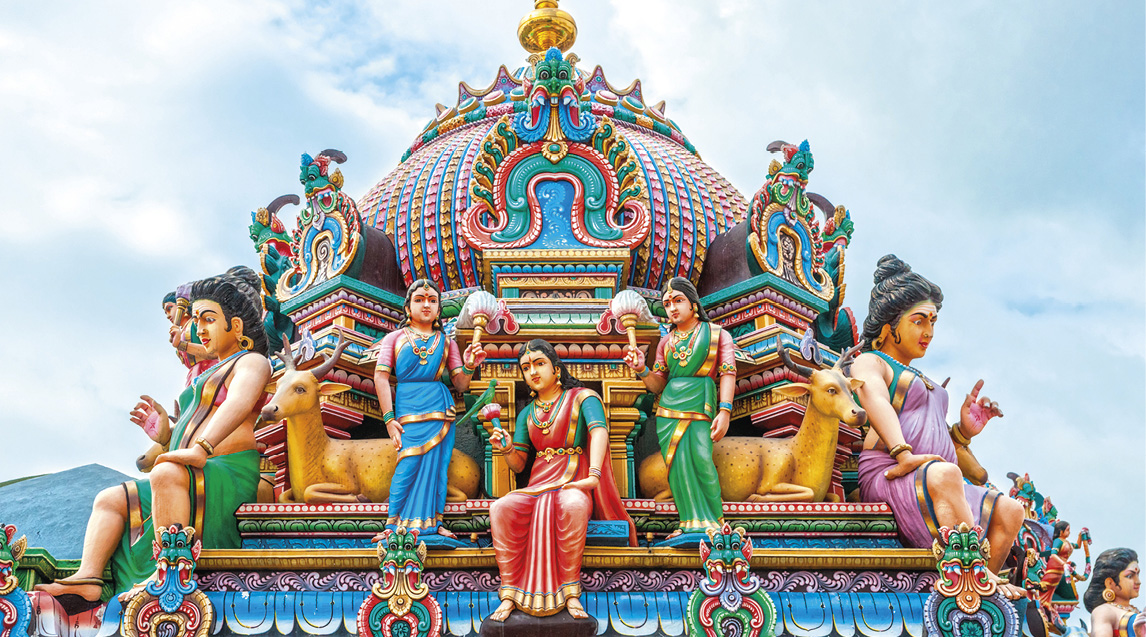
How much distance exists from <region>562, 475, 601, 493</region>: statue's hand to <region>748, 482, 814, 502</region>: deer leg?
5.65 ft

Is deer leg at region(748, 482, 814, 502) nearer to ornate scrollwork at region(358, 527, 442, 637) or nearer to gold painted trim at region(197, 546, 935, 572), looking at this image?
gold painted trim at region(197, 546, 935, 572)

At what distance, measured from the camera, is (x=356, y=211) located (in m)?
15.0

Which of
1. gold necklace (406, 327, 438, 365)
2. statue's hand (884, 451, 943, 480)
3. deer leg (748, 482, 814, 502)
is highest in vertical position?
gold necklace (406, 327, 438, 365)

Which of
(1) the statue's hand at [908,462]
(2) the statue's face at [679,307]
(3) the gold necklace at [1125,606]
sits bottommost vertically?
(3) the gold necklace at [1125,606]

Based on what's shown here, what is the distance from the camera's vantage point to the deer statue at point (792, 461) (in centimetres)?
1188

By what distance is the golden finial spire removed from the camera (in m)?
18.4

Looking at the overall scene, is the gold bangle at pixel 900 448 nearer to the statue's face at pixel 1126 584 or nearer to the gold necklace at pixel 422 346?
the statue's face at pixel 1126 584

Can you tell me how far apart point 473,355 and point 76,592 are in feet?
13.2

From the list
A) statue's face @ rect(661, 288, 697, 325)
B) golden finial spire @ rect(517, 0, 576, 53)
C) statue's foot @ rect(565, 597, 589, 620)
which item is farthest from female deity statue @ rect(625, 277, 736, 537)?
golden finial spire @ rect(517, 0, 576, 53)

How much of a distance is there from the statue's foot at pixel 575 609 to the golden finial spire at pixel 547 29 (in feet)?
33.3

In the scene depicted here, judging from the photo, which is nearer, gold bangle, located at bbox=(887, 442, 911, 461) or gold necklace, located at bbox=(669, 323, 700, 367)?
gold bangle, located at bbox=(887, 442, 911, 461)

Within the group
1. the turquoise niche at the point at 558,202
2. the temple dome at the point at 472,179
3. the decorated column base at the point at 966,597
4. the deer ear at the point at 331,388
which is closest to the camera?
the decorated column base at the point at 966,597

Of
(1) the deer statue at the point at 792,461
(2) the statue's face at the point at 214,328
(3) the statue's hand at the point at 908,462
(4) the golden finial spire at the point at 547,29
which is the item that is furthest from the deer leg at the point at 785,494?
(4) the golden finial spire at the point at 547,29

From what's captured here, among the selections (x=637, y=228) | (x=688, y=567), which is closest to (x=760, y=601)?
(x=688, y=567)
